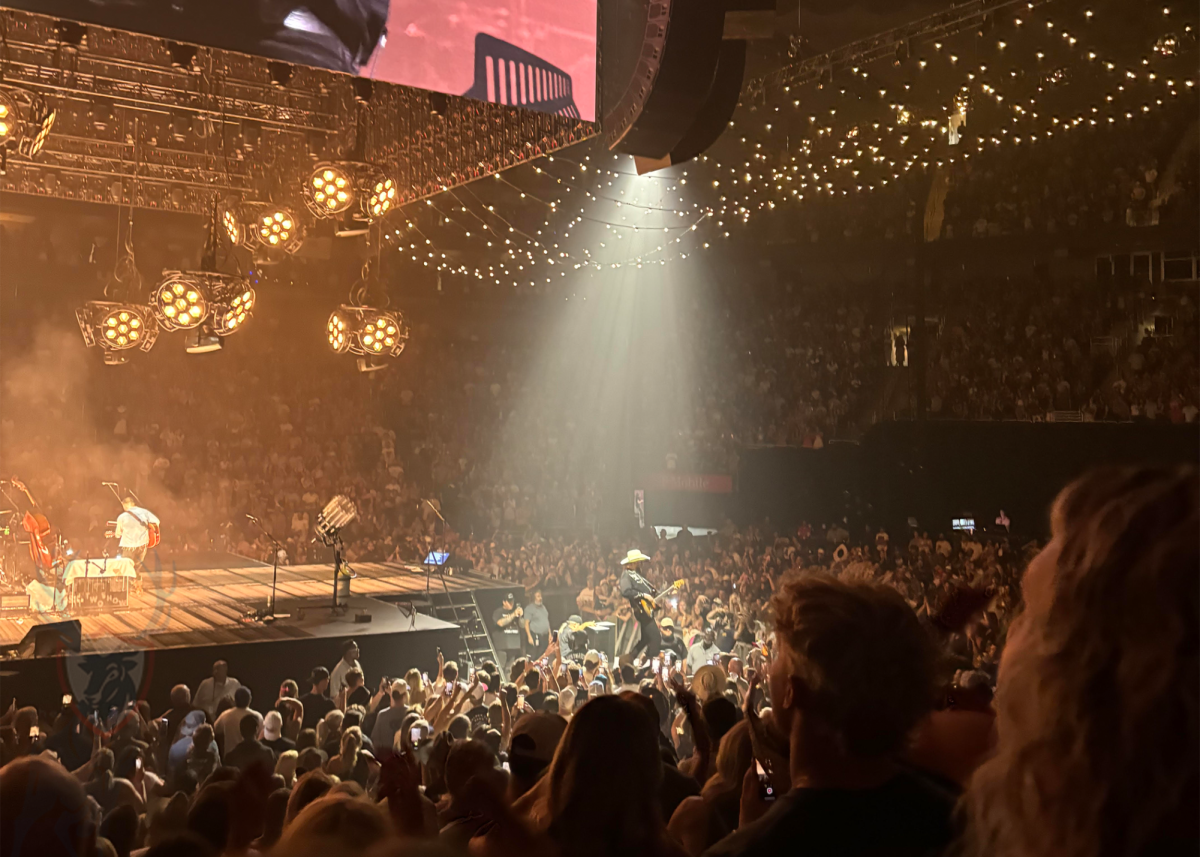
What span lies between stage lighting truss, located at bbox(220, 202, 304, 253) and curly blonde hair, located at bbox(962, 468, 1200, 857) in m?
6.23

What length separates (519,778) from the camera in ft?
6.80

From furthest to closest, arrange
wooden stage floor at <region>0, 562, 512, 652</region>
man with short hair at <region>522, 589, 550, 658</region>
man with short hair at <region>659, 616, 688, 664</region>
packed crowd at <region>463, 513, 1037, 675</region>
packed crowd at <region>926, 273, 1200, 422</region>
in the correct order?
packed crowd at <region>926, 273, 1200, 422</region>
man with short hair at <region>522, 589, 550, 658</region>
packed crowd at <region>463, 513, 1037, 675</region>
man with short hair at <region>659, 616, 688, 664</region>
wooden stage floor at <region>0, 562, 512, 652</region>

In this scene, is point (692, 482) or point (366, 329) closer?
point (366, 329)

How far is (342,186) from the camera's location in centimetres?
531

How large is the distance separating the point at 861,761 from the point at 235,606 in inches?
297

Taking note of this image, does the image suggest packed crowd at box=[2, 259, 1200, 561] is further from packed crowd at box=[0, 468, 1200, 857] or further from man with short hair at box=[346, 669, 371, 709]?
packed crowd at box=[0, 468, 1200, 857]

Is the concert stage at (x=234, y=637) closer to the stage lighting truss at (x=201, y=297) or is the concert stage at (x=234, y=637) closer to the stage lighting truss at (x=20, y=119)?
the stage lighting truss at (x=201, y=297)

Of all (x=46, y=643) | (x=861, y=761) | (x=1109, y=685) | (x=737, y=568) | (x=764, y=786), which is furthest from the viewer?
(x=737, y=568)

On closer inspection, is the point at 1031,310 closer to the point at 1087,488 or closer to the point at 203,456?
the point at 203,456

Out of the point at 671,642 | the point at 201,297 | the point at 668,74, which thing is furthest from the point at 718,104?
the point at 671,642

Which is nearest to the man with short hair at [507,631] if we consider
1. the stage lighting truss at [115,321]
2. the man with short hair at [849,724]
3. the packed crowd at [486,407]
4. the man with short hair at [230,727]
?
the packed crowd at [486,407]

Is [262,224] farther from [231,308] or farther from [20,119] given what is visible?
[20,119]

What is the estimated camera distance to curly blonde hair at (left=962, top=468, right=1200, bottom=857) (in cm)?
67


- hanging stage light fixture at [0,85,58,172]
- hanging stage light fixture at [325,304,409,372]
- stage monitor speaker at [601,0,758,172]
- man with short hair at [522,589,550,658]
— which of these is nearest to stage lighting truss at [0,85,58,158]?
hanging stage light fixture at [0,85,58,172]
